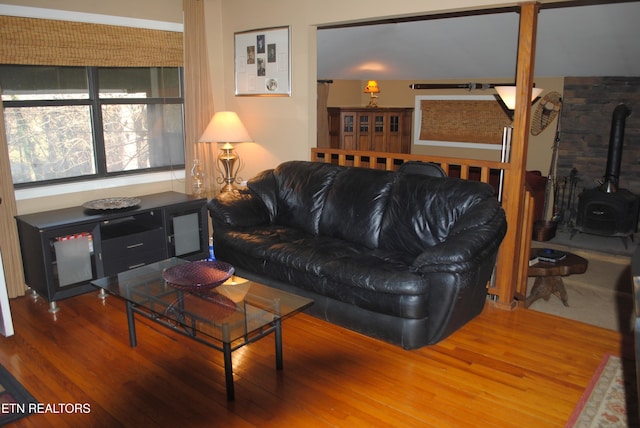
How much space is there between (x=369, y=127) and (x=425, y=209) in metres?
4.69

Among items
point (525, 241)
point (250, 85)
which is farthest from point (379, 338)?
point (250, 85)

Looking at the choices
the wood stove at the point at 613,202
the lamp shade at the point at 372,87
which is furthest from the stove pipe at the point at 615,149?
the lamp shade at the point at 372,87

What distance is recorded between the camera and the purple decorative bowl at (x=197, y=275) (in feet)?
9.55

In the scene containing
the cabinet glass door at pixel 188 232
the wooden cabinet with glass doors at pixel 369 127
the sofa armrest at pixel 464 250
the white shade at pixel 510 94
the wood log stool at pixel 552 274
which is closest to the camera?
the sofa armrest at pixel 464 250

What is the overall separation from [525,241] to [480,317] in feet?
2.18

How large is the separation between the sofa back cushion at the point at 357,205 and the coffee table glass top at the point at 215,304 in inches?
38.0

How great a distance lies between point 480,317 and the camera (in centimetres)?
353

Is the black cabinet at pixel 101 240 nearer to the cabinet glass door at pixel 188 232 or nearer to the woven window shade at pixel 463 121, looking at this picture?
the cabinet glass door at pixel 188 232

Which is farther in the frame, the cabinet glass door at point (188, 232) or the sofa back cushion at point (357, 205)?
the cabinet glass door at point (188, 232)

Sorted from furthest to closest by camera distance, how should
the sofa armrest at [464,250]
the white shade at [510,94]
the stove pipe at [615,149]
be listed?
the stove pipe at [615,149]
the white shade at [510,94]
the sofa armrest at [464,250]

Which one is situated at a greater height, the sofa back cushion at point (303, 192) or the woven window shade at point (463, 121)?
the woven window shade at point (463, 121)

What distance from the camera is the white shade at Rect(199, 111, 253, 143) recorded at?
15.3 feet

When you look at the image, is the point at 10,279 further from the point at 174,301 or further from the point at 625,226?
the point at 625,226

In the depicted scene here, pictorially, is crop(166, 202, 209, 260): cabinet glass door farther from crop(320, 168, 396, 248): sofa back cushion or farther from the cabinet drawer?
crop(320, 168, 396, 248): sofa back cushion
